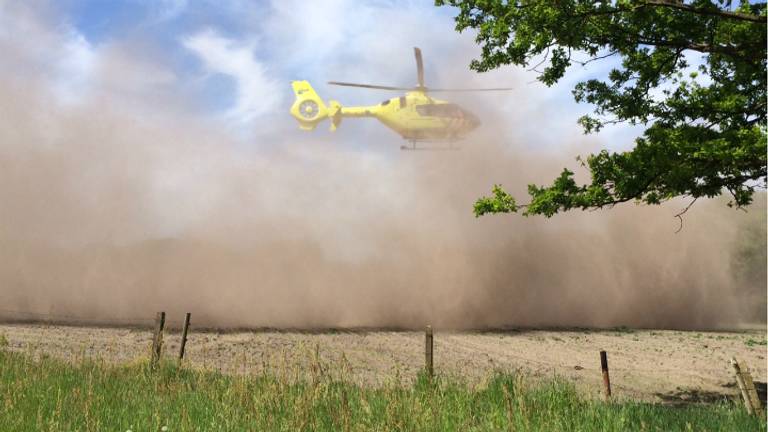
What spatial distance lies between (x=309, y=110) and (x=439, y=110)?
1936cm

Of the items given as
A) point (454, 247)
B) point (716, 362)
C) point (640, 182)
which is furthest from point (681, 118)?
point (454, 247)

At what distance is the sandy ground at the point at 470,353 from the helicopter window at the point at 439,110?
25.0m

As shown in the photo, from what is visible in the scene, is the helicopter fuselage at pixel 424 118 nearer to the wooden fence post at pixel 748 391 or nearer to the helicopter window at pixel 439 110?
the helicopter window at pixel 439 110

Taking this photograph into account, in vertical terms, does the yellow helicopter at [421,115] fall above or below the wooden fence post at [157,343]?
above

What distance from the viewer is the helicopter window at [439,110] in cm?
5225

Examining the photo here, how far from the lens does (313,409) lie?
26.5 feet

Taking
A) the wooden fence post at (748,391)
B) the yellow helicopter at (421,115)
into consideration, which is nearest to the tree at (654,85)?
the wooden fence post at (748,391)

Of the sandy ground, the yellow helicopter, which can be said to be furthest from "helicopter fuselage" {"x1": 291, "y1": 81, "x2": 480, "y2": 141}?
the sandy ground

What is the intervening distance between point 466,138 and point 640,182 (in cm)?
3868

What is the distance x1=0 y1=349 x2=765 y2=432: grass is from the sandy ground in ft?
19.4

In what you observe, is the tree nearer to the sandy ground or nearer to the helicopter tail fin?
the sandy ground

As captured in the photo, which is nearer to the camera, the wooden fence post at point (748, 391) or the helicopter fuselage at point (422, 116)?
the wooden fence post at point (748, 391)

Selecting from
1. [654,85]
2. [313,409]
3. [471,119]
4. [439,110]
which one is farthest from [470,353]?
[439,110]

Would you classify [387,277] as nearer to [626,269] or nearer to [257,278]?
[257,278]
